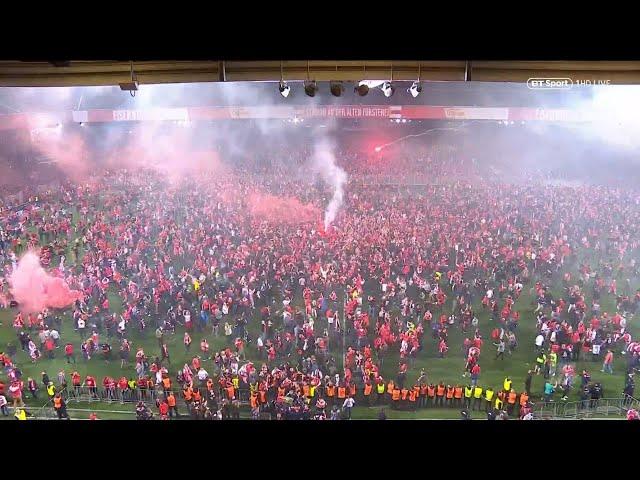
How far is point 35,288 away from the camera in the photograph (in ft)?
26.0

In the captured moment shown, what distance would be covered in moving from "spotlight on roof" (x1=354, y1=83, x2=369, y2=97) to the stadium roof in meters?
0.10

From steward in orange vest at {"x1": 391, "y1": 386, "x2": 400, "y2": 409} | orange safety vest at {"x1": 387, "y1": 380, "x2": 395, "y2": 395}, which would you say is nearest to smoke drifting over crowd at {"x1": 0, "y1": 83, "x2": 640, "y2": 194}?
orange safety vest at {"x1": 387, "y1": 380, "x2": 395, "y2": 395}

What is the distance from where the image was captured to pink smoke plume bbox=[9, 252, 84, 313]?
7.89 meters

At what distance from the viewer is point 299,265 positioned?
8133 mm

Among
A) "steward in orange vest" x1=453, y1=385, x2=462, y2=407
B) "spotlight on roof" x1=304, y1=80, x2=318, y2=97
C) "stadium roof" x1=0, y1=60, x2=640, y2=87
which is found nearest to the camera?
"stadium roof" x1=0, y1=60, x2=640, y2=87

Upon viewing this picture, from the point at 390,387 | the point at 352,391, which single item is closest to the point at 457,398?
the point at 390,387

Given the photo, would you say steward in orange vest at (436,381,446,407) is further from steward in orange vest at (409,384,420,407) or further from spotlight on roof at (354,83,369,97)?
spotlight on roof at (354,83,369,97)

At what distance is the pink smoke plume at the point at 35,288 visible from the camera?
7895mm

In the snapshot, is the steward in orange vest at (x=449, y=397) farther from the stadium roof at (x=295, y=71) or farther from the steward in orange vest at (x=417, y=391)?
the stadium roof at (x=295, y=71)

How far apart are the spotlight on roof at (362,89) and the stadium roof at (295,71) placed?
10cm

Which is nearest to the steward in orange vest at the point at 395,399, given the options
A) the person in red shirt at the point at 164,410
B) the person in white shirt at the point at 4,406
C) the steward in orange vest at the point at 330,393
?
the steward in orange vest at the point at 330,393
